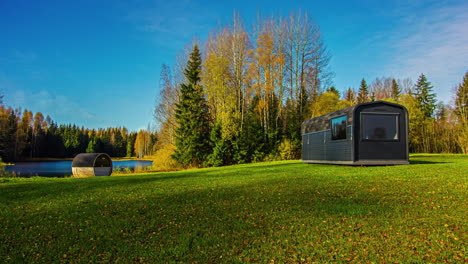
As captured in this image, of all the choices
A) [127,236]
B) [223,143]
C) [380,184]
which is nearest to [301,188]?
[380,184]

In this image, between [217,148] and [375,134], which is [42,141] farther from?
[375,134]

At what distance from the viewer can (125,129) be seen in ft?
390

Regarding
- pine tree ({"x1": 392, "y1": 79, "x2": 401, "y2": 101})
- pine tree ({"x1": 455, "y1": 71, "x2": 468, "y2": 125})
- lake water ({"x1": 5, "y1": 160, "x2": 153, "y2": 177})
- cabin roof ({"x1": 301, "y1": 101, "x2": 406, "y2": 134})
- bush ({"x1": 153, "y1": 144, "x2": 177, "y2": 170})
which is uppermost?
pine tree ({"x1": 392, "y1": 79, "x2": 401, "y2": 101})

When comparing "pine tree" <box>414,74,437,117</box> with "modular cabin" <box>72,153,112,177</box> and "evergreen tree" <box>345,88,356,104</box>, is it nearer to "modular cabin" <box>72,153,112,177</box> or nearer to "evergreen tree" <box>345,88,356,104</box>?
"evergreen tree" <box>345,88,356,104</box>

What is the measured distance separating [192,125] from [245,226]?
892 inches

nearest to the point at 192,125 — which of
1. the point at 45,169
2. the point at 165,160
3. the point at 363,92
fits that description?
the point at 165,160

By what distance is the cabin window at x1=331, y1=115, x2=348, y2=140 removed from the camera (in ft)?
46.8

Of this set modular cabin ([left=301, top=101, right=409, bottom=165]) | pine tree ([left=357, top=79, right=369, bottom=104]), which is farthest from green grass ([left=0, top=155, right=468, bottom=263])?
pine tree ([left=357, top=79, right=369, bottom=104])

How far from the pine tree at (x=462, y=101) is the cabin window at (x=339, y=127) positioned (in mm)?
26591

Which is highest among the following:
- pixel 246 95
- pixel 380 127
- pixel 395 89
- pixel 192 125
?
pixel 395 89

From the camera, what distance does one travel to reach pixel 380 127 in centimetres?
1384

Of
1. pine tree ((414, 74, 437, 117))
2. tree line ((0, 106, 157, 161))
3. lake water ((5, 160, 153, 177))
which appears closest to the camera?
lake water ((5, 160, 153, 177))

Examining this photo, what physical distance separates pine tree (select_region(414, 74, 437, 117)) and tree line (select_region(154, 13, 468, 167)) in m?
12.1

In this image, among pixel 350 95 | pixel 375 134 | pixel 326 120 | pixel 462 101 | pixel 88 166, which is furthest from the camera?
pixel 350 95
